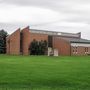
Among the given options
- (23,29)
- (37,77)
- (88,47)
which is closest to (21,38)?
(23,29)

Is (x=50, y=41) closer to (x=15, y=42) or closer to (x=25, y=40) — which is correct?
(x=25, y=40)

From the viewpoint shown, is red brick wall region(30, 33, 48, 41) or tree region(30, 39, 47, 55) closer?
tree region(30, 39, 47, 55)

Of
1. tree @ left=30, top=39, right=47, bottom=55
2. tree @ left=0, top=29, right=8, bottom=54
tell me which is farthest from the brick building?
tree @ left=0, top=29, right=8, bottom=54

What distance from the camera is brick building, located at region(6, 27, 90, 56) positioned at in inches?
3767

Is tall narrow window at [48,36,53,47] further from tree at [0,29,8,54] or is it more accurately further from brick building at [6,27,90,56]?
tree at [0,29,8,54]

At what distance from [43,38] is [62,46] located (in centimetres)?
610

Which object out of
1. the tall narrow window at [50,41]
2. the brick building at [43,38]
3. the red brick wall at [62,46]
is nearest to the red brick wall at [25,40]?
the brick building at [43,38]

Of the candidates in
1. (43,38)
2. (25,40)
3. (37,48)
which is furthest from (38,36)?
(37,48)

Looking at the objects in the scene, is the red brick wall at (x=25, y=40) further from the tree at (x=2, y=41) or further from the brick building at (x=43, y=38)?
the tree at (x=2, y=41)

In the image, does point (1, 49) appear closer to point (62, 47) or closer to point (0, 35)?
point (0, 35)

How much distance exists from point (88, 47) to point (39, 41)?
48.7 feet

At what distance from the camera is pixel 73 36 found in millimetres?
112062

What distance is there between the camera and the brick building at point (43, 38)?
95.7 metres

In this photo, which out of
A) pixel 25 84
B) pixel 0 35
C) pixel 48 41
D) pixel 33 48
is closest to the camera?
pixel 25 84
